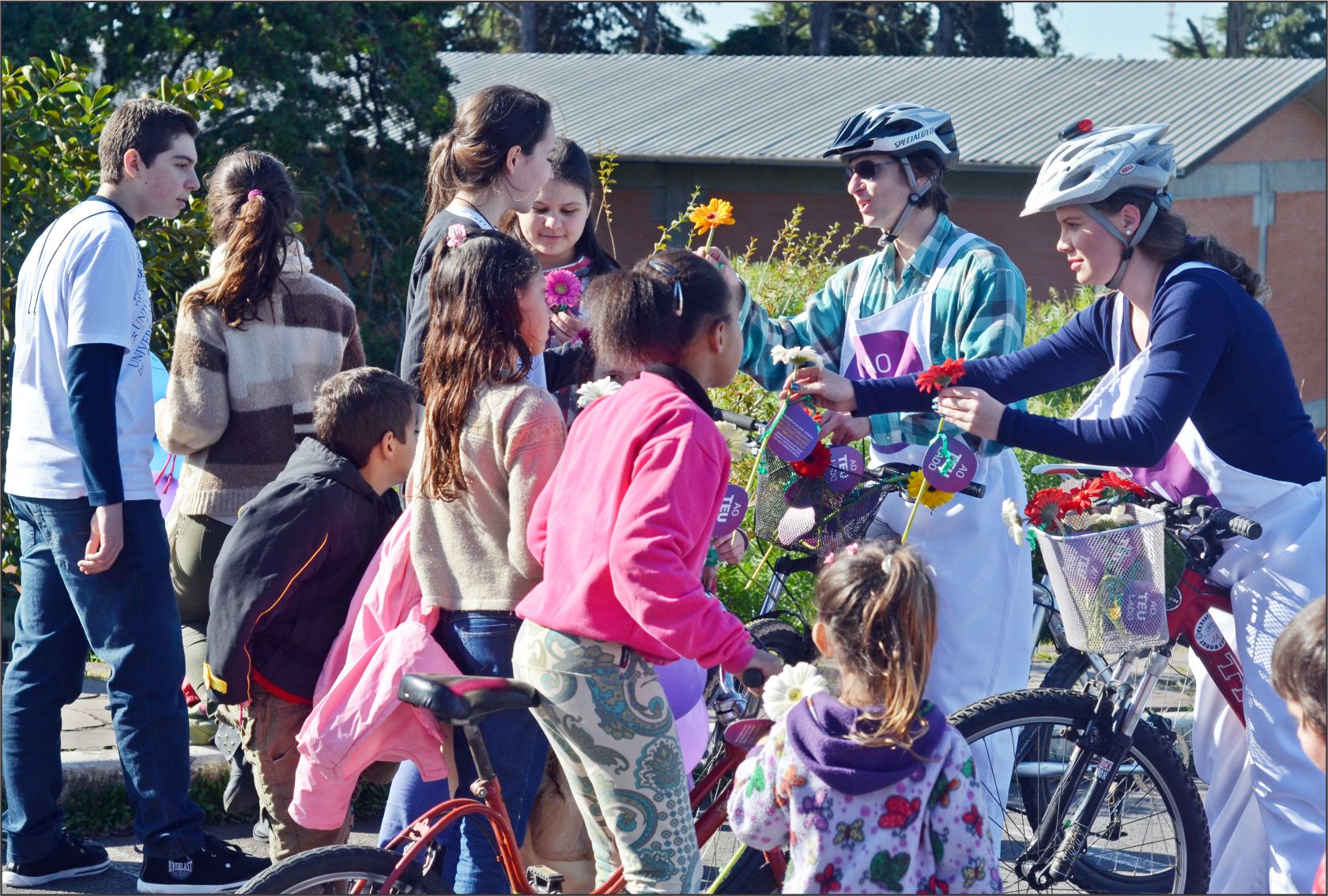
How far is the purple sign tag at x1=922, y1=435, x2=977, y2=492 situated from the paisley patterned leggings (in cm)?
114

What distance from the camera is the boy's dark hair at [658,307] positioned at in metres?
3.01

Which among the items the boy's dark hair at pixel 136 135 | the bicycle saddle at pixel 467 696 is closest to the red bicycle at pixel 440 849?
the bicycle saddle at pixel 467 696

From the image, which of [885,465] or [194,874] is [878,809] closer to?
[885,465]

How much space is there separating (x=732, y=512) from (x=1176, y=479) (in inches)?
43.9

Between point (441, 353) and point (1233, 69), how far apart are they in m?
20.3

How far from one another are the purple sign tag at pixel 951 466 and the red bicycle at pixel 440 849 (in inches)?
37.2

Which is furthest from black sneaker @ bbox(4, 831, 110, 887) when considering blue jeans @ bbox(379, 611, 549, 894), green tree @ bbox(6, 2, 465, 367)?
green tree @ bbox(6, 2, 465, 367)

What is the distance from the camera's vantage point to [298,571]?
12.1 feet

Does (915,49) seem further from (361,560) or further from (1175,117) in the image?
(361,560)

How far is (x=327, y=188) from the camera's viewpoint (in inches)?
566

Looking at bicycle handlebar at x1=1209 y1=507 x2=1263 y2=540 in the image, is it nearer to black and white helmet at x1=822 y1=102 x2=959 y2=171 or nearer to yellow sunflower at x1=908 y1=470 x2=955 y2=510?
yellow sunflower at x1=908 y1=470 x2=955 y2=510

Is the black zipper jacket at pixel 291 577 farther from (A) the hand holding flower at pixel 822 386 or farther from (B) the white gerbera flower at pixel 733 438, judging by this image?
(A) the hand holding flower at pixel 822 386

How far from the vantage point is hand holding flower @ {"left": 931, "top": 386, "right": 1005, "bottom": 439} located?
3.49m

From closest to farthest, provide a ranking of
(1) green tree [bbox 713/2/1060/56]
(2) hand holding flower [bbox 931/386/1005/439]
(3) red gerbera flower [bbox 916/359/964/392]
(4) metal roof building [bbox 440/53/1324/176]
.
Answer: (2) hand holding flower [bbox 931/386/1005/439] → (3) red gerbera flower [bbox 916/359/964/392] → (4) metal roof building [bbox 440/53/1324/176] → (1) green tree [bbox 713/2/1060/56]
